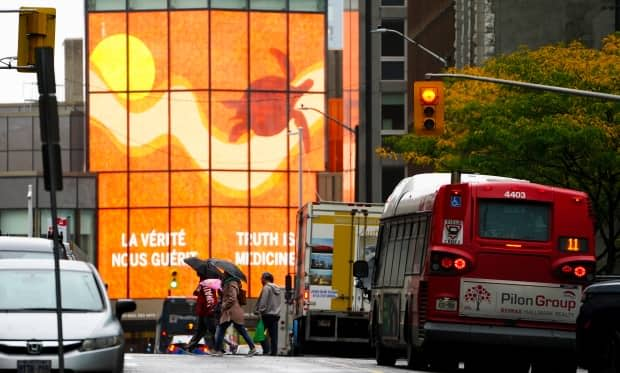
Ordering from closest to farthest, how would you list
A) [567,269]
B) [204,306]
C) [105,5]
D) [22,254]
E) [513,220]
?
1. [567,269]
2. [513,220]
3. [22,254]
4. [204,306]
5. [105,5]

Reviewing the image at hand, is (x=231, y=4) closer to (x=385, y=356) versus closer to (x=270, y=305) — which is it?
(x=270, y=305)

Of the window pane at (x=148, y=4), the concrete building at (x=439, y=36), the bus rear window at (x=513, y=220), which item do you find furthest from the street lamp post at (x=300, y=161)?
the bus rear window at (x=513, y=220)

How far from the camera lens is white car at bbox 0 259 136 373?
1788cm

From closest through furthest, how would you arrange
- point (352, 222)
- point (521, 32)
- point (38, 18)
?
1. point (38, 18)
2. point (352, 222)
3. point (521, 32)

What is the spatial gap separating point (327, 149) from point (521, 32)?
26.2 meters

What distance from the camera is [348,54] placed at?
83.8 m

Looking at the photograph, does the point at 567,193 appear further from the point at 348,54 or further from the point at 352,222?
the point at 348,54

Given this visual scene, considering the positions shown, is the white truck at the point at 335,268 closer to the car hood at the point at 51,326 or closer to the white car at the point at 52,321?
the white car at the point at 52,321

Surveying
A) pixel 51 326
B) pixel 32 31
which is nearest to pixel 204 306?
pixel 32 31

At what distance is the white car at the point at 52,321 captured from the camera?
704 inches

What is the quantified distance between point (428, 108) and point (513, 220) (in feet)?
33.0

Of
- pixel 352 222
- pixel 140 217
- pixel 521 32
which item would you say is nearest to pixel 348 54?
pixel 140 217

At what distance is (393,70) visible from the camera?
90688 mm

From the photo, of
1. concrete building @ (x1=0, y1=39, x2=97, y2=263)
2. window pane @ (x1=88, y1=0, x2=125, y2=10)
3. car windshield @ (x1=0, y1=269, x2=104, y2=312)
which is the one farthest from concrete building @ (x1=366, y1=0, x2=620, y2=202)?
car windshield @ (x1=0, y1=269, x2=104, y2=312)
